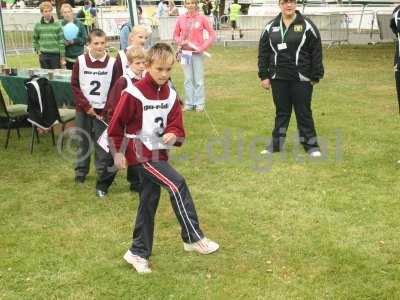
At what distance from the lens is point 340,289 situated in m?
4.24

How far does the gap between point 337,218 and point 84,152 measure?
2.96 metres

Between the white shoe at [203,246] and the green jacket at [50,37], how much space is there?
20.2 ft

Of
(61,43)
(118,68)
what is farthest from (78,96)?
(61,43)

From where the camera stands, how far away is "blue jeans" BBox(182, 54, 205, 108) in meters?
10.2

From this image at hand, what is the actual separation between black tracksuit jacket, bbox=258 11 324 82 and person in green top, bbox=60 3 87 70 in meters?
4.12

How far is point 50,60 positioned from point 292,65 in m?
4.83

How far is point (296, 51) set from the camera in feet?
23.4

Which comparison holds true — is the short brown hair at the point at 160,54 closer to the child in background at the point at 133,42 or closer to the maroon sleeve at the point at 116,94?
the maroon sleeve at the point at 116,94

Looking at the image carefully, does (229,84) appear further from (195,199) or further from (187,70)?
(195,199)

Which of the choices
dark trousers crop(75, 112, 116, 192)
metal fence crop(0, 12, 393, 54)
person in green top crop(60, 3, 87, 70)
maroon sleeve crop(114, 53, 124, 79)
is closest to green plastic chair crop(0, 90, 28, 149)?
dark trousers crop(75, 112, 116, 192)

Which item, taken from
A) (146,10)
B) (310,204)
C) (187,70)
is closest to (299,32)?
(310,204)

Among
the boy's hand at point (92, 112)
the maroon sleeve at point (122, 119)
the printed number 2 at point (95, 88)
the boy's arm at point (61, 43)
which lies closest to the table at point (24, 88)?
the boy's arm at point (61, 43)

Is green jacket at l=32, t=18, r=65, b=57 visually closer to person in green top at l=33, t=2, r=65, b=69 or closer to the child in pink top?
person in green top at l=33, t=2, r=65, b=69

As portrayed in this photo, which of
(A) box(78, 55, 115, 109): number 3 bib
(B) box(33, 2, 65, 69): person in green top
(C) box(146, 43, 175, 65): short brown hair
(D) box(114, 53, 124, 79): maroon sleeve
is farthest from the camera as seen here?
(B) box(33, 2, 65, 69): person in green top
